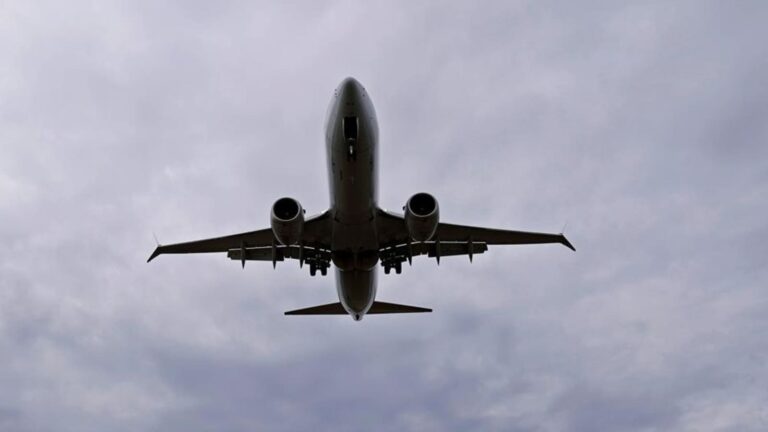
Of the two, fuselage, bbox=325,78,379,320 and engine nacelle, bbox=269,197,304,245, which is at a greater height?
fuselage, bbox=325,78,379,320

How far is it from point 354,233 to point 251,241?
547cm

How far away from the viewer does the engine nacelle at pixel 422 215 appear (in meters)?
25.3

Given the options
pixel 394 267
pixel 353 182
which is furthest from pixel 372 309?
pixel 353 182

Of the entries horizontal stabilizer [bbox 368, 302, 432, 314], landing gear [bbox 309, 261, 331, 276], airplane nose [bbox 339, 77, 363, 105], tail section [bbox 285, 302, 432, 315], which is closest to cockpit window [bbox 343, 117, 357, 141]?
airplane nose [bbox 339, 77, 363, 105]

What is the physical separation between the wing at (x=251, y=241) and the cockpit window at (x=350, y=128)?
15.7 ft

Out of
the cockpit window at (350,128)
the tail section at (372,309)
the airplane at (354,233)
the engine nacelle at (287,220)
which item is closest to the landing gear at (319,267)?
the airplane at (354,233)

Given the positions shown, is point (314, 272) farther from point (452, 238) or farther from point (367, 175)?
point (367, 175)

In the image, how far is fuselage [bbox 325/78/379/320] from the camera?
23.6 m

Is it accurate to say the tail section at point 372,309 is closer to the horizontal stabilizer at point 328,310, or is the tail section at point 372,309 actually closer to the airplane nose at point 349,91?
the horizontal stabilizer at point 328,310

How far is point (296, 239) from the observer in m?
25.6

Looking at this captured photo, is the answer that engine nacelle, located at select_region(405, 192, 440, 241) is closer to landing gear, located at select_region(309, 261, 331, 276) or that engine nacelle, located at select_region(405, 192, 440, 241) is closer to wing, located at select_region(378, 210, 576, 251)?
wing, located at select_region(378, 210, 576, 251)

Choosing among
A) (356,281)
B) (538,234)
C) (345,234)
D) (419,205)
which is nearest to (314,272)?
(356,281)

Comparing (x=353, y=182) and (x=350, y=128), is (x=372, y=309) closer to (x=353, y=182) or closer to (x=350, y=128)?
(x=353, y=182)

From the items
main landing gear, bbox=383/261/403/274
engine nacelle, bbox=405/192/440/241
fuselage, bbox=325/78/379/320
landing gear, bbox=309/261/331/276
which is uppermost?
landing gear, bbox=309/261/331/276
